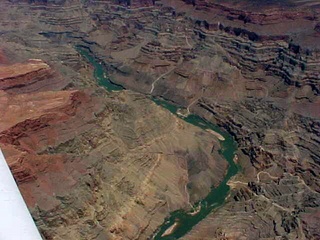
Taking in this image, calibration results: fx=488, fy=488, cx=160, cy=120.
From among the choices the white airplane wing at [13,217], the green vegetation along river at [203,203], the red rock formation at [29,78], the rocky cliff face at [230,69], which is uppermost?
the white airplane wing at [13,217]

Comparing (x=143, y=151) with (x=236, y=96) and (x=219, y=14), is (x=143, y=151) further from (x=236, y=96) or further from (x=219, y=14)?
(x=219, y=14)

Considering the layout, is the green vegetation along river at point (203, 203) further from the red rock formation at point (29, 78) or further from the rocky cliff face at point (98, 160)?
the red rock formation at point (29, 78)

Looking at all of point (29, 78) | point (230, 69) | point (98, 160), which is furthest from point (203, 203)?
point (230, 69)

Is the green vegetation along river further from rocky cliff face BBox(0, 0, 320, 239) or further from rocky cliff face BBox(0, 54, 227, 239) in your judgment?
rocky cliff face BBox(0, 0, 320, 239)

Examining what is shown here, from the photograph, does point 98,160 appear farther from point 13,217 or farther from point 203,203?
point 13,217

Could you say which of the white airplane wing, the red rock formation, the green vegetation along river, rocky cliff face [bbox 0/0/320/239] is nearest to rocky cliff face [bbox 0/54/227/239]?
the red rock formation

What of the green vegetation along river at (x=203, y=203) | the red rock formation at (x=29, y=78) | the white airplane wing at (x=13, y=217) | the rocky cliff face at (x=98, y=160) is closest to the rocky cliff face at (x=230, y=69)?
the red rock formation at (x=29, y=78)

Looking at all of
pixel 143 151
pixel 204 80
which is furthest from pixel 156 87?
pixel 143 151
